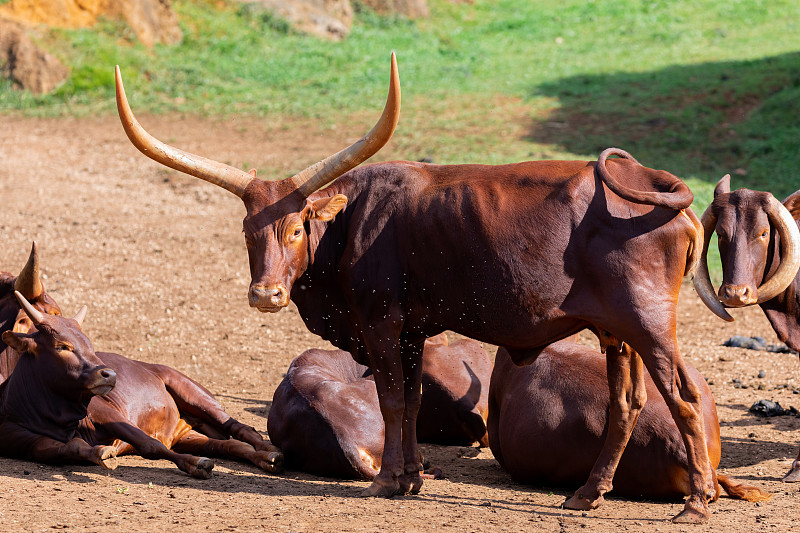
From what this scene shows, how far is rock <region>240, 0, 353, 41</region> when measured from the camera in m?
24.6

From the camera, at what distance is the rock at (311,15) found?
2464 centimetres

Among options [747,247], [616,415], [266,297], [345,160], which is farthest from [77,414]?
[747,247]

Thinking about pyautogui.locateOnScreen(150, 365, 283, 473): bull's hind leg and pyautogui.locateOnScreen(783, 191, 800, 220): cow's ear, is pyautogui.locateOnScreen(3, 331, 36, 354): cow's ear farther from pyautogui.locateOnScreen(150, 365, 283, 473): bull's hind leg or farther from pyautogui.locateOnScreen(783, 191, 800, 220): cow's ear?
pyautogui.locateOnScreen(783, 191, 800, 220): cow's ear

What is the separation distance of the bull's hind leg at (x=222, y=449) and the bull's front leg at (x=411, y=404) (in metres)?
1.03

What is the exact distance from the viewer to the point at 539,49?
2461 cm

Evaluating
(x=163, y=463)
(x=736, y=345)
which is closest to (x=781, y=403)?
(x=736, y=345)

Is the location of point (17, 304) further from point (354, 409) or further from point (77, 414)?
point (354, 409)

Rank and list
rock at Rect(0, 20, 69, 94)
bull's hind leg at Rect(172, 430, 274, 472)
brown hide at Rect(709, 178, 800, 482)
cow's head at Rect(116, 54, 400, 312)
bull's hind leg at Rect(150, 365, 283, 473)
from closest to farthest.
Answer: cow's head at Rect(116, 54, 400, 312) → brown hide at Rect(709, 178, 800, 482) → bull's hind leg at Rect(172, 430, 274, 472) → bull's hind leg at Rect(150, 365, 283, 473) → rock at Rect(0, 20, 69, 94)

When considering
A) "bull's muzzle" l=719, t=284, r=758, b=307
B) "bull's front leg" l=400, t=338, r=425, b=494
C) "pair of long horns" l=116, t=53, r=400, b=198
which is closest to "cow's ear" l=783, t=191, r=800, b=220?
"bull's muzzle" l=719, t=284, r=758, b=307

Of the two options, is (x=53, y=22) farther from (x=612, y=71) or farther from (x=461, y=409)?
(x=461, y=409)

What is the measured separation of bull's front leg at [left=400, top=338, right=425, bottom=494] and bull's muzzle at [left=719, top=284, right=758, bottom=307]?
2.05 meters

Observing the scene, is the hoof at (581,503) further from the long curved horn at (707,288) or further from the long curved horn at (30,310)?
the long curved horn at (30,310)

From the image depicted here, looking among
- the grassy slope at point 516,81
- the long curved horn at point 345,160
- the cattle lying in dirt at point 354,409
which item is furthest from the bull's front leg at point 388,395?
the grassy slope at point 516,81

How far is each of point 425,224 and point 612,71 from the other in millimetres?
16939
